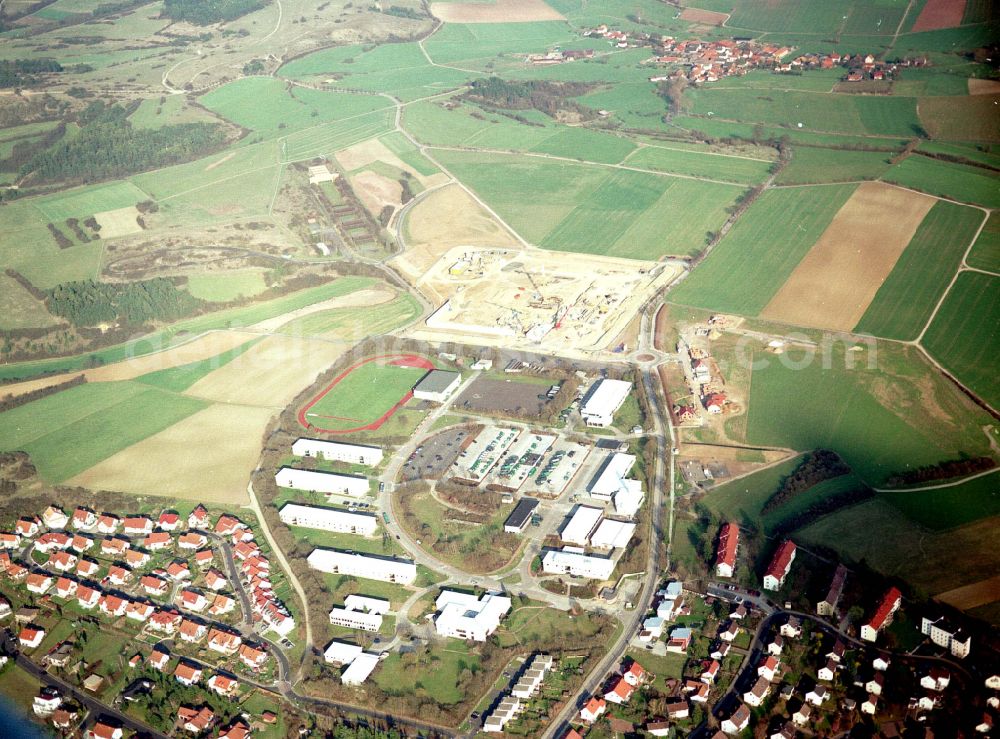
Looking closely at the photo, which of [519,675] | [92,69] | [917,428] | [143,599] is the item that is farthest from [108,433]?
[92,69]

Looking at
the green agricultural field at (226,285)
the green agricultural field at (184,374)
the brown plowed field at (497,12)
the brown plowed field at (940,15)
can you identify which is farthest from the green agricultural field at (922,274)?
the brown plowed field at (497,12)

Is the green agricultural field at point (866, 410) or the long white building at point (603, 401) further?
the long white building at point (603, 401)

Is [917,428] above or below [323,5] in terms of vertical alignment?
below

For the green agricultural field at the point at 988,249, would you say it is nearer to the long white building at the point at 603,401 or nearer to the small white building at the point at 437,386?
the long white building at the point at 603,401

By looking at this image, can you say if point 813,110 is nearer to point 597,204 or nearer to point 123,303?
point 597,204

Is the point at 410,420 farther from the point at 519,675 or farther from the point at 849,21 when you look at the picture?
the point at 849,21

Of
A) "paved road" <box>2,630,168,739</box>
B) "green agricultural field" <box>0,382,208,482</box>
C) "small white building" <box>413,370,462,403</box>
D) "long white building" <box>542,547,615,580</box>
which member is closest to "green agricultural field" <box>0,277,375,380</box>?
"green agricultural field" <box>0,382,208,482</box>
